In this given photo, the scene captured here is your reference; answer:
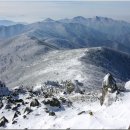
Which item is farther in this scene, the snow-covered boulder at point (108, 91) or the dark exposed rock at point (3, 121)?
the dark exposed rock at point (3, 121)

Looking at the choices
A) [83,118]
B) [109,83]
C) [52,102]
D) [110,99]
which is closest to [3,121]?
[52,102]

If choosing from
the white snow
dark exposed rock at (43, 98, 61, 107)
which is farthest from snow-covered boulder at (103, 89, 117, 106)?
dark exposed rock at (43, 98, 61, 107)

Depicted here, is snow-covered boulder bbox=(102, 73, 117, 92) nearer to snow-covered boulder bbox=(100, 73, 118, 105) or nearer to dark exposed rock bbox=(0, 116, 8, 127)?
snow-covered boulder bbox=(100, 73, 118, 105)

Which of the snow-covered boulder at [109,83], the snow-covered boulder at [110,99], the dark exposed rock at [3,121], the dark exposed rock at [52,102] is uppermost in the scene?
the snow-covered boulder at [109,83]

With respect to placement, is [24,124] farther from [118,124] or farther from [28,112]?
[118,124]

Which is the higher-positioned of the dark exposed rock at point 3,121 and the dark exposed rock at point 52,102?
the dark exposed rock at point 52,102

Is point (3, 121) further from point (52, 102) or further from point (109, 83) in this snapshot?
point (109, 83)

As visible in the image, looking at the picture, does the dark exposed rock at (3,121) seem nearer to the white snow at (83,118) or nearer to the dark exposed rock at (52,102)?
the white snow at (83,118)

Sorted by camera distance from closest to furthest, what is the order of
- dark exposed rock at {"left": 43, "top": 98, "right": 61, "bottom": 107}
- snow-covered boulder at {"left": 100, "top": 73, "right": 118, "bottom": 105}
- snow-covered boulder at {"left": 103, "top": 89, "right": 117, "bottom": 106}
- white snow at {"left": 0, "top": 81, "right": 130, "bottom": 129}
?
white snow at {"left": 0, "top": 81, "right": 130, "bottom": 129}
snow-covered boulder at {"left": 103, "top": 89, "right": 117, "bottom": 106}
snow-covered boulder at {"left": 100, "top": 73, "right": 118, "bottom": 105}
dark exposed rock at {"left": 43, "top": 98, "right": 61, "bottom": 107}

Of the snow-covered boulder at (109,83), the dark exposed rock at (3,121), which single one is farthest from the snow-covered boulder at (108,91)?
the dark exposed rock at (3,121)

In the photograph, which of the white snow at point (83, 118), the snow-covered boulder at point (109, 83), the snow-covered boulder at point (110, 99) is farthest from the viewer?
the snow-covered boulder at point (109, 83)

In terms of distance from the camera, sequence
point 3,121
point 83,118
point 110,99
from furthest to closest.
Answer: point 3,121
point 110,99
point 83,118
